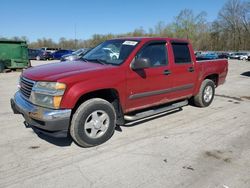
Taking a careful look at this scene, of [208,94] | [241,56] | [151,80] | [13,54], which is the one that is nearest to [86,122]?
[151,80]

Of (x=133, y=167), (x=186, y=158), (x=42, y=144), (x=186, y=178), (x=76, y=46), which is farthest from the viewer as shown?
(x=76, y=46)

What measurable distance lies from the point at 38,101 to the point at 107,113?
1156 mm

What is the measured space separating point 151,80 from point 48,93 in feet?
6.81

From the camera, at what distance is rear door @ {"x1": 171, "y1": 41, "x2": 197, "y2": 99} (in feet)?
18.5

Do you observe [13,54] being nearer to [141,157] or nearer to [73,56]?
[73,56]

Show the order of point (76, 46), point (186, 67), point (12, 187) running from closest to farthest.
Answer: point (12, 187) < point (186, 67) < point (76, 46)

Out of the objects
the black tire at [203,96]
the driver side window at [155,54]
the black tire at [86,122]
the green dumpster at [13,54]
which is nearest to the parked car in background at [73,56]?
the driver side window at [155,54]

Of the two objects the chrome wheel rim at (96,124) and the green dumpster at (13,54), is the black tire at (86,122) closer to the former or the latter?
the chrome wheel rim at (96,124)

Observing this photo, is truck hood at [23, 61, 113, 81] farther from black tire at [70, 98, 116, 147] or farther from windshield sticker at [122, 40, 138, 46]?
windshield sticker at [122, 40, 138, 46]

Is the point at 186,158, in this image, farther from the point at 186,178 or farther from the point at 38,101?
the point at 38,101

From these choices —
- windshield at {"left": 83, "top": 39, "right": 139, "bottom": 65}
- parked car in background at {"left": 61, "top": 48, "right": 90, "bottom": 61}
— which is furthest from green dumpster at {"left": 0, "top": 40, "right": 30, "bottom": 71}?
windshield at {"left": 83, "top": 39, "right": 139, "bottom": 65}

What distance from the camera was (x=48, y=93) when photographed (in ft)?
12.4

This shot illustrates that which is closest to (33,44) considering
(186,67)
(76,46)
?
(76,46)

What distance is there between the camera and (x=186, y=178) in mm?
3320
